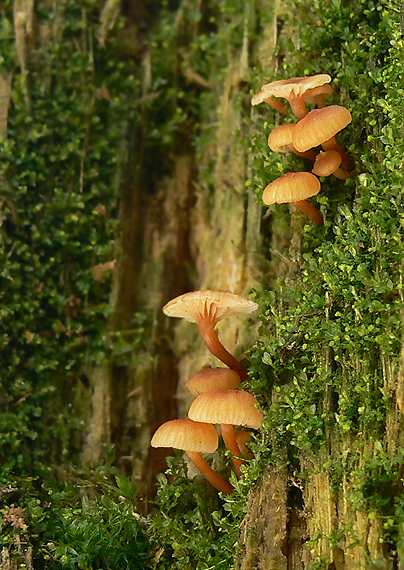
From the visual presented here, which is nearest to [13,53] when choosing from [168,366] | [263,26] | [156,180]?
[156,180]

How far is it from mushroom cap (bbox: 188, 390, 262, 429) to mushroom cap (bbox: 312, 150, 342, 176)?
1178 millimetres

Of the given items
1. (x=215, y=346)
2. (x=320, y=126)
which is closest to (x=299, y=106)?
(x=320, y=126)

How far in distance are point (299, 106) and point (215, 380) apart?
1.52 m

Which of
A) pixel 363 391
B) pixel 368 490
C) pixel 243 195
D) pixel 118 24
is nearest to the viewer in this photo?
pixel 368 490

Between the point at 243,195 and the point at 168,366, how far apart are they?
52.3 inches

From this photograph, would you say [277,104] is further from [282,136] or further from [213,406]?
[213,406]

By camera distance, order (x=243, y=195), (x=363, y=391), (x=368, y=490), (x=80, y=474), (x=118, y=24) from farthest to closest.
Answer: (x=118, y=24) → (x=243, y=195) → (x=80, y=474) → (x=363, y=391) → (x=368, y=490)

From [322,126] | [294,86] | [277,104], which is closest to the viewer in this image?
[322,126]

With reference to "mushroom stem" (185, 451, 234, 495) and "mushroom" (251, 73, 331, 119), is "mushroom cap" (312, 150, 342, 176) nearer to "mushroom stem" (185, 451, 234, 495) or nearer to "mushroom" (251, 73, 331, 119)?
"mushroom" (251, 73, 331, 119)

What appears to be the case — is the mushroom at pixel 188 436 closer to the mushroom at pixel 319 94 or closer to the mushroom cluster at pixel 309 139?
the mushroom cluster at pixel 309 139

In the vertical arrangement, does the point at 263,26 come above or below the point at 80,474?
above

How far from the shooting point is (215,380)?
2.92 meters

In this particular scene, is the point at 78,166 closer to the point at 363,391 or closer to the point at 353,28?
the point at 353,28

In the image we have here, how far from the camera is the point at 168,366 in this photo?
4156mm
